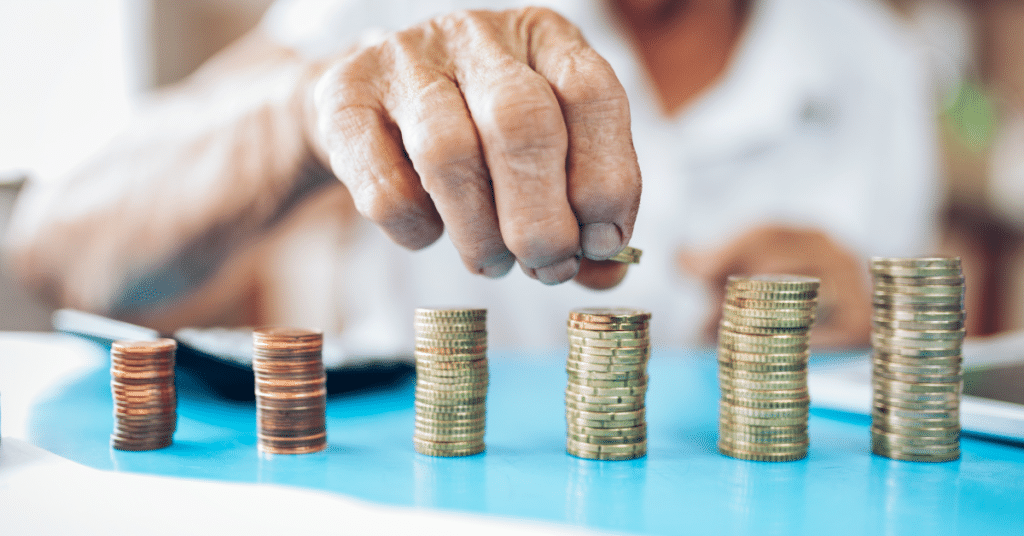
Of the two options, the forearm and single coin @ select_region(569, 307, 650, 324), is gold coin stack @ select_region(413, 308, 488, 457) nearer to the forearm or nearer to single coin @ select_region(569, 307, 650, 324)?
single coin @ select_region(569, 307, 650, 324)

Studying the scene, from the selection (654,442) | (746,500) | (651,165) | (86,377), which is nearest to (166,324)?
(86,377)

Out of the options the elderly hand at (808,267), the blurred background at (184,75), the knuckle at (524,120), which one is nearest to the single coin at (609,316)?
the knuckle at (524,120)

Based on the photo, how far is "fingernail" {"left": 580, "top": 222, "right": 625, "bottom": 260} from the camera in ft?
2.73

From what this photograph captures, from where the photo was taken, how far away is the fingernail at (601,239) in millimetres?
832

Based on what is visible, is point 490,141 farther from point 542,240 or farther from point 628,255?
point 628,255

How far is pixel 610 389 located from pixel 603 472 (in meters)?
0.11

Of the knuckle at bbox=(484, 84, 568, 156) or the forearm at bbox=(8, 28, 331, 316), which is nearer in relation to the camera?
the knuckle at bbox=(484, 84, 568, 156)

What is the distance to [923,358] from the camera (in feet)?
2.86

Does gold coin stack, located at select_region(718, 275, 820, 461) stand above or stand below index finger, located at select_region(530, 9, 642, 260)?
below

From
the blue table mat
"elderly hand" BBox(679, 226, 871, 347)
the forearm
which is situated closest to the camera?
the blue table mat

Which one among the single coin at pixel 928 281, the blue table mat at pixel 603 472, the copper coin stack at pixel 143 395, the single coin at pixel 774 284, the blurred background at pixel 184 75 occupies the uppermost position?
the blurred background at pixel 184 75

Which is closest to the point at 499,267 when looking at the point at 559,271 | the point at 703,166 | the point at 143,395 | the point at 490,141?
the point at 559,271

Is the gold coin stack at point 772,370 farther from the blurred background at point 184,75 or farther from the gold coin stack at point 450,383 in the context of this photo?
the blurred background at point 184,75

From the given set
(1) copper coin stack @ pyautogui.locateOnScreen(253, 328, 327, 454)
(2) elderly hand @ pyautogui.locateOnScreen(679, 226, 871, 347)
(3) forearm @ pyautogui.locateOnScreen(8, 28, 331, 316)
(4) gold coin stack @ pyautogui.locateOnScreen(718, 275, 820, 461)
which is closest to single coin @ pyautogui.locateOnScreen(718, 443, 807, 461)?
(4) gold coin stack @ pyautogui.locateOnScreen(718, 275, 820, 461)
